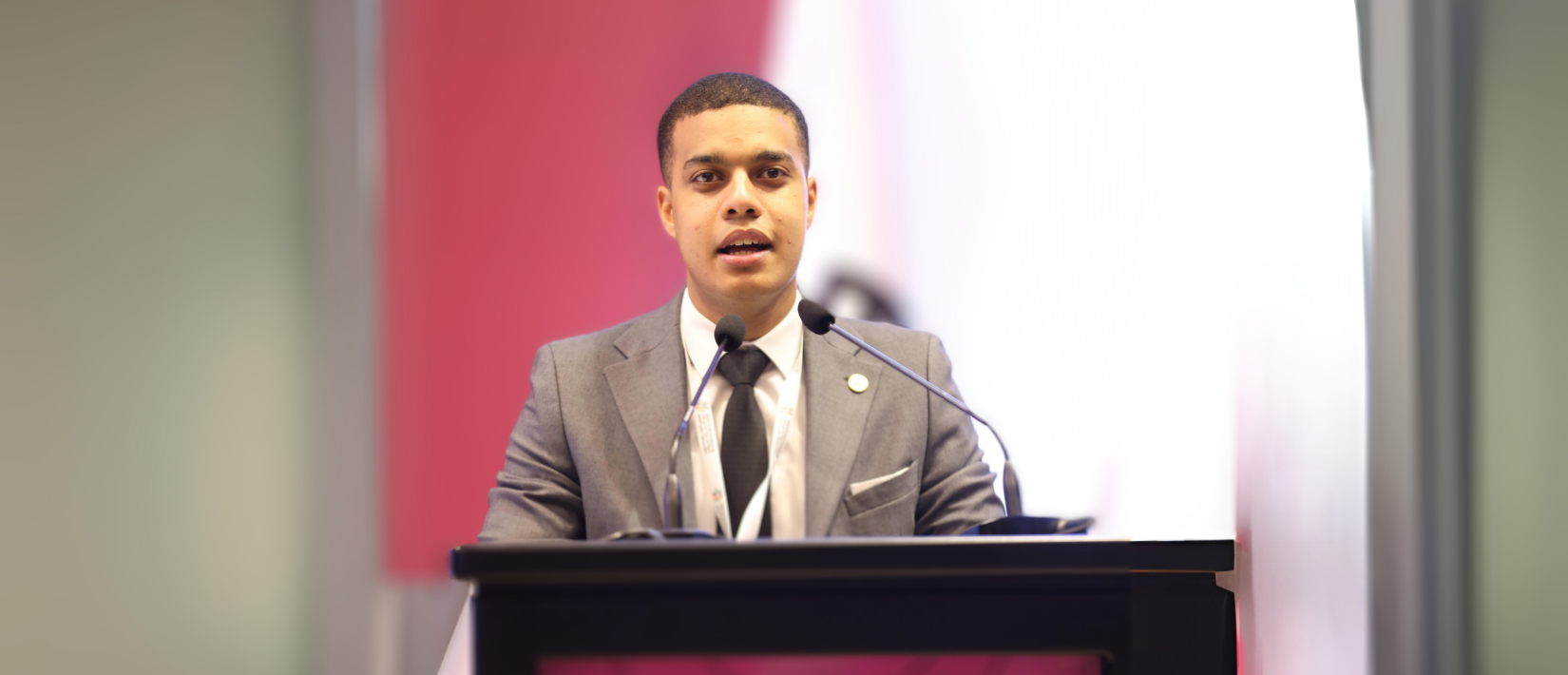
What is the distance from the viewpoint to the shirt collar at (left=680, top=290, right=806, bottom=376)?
1.77 m

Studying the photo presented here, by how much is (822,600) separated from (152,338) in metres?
2.27

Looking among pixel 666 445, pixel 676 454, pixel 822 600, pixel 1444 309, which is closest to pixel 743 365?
pixel 666 445

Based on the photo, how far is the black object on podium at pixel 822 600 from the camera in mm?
834

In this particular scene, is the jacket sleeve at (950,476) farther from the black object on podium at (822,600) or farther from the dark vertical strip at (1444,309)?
the dark vertical strip at (1444,309)

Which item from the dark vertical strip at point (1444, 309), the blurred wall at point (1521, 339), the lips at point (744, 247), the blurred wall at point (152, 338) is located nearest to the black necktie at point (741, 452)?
the lips at point (744, 247)

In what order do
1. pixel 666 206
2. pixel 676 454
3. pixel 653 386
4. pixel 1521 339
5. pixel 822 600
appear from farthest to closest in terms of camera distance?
pixel 1521 339 → pixel 666 206 → pixel 653 386 → pixel 676 454 → pixel 822 600

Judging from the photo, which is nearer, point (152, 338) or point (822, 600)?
point (822, 600)

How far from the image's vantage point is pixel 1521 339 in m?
2.10

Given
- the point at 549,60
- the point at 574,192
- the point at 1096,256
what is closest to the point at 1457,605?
the point at 1096,256

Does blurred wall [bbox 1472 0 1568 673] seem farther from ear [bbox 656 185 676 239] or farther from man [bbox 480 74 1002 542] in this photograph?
ear [bbox 656 185 676 239]

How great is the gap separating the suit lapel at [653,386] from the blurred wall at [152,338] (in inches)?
44.4

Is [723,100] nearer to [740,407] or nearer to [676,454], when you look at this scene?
[740,407]

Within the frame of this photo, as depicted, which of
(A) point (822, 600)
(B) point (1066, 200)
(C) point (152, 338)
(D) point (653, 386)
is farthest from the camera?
(C) point (152, 338)

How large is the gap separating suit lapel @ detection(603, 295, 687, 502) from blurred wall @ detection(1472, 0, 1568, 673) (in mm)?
1733
